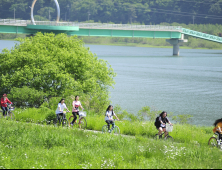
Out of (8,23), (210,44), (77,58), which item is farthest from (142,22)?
(77,58)

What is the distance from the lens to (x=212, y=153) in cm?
977

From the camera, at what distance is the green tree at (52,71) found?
67.3 feet

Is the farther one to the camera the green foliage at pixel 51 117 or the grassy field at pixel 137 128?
the green foliage at pixel 51 117

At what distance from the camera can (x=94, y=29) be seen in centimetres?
6781

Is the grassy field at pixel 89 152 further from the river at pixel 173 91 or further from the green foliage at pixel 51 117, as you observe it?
the river at pixel 173 91

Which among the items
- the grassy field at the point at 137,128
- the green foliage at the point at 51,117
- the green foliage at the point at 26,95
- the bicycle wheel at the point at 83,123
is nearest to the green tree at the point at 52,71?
the green foliage at the point at 26,95

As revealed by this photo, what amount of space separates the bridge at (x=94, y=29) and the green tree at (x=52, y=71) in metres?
35.8

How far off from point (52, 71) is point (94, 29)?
48.7m

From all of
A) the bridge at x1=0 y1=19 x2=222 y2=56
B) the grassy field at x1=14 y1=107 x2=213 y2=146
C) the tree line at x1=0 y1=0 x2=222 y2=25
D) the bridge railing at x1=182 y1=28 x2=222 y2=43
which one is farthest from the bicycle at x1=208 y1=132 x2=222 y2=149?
the tree line at x1=0 y1=0 x2=222 y2=25

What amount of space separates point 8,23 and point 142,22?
7801cm

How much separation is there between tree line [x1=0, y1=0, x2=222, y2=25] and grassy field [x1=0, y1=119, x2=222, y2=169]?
4462 inches

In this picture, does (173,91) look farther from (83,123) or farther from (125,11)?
(125,11)

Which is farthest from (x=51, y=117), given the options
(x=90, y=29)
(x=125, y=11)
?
(x=125, y=11)

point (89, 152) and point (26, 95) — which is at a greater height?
point (89, 152)
